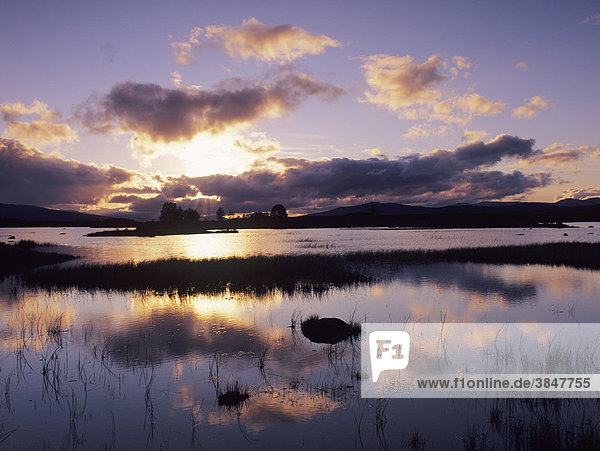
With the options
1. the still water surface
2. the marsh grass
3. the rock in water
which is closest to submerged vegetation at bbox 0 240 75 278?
the still water surface

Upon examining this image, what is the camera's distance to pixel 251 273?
33906 mm

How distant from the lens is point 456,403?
9.97 meters

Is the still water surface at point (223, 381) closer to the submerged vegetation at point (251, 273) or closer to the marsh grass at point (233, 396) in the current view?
the marsh grass at point (233, 396)

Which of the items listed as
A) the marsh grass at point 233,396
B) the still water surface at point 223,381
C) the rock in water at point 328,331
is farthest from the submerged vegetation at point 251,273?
the marsh grass at point 233,396

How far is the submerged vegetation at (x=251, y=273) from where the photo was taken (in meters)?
28.9

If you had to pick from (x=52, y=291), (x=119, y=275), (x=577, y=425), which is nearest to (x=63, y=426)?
(x=577, y=425)

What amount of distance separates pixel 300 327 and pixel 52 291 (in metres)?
19.6

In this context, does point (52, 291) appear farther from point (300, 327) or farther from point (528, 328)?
point (528, 328)

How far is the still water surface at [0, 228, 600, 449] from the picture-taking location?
28.3 feet

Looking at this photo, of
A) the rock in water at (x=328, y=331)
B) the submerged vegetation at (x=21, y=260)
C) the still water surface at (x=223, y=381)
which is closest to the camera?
the still water surface at (x=223, y=381)

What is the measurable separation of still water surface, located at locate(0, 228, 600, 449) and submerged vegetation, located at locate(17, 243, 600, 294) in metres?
5.09

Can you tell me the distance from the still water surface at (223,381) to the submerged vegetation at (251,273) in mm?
5095

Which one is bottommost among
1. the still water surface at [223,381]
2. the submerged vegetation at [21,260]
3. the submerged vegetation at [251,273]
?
the still water surface at [223,381]

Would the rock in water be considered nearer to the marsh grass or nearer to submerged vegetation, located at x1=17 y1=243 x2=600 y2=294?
the marsh grass
